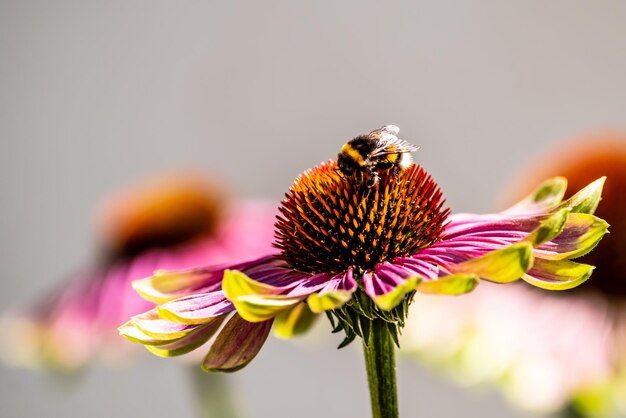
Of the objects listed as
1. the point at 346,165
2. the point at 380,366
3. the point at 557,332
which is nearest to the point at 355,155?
the point at 346,165

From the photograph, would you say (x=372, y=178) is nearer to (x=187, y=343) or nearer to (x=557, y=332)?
(x=187, y=343)

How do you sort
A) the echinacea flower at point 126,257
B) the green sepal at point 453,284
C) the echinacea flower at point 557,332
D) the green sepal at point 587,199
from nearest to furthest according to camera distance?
the green sepal at point 453,284 → the green sepal at point 587,199 → the echinacea flower at point 557,332 → the echinacea flower at point 126,257

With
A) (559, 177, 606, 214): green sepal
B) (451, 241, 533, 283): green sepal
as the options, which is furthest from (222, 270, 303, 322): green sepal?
(559, 177, 606, 214): green sepal

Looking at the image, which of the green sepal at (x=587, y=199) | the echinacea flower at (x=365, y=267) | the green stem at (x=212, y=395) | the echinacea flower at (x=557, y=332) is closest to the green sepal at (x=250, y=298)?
the echinacea flower at (x=365, y=267)

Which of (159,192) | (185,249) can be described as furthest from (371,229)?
(159,192)

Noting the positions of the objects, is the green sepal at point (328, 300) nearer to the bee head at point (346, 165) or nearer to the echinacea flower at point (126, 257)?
the bee head at point (346, 165)

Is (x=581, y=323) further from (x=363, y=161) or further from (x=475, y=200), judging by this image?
(x=475, y=200)
